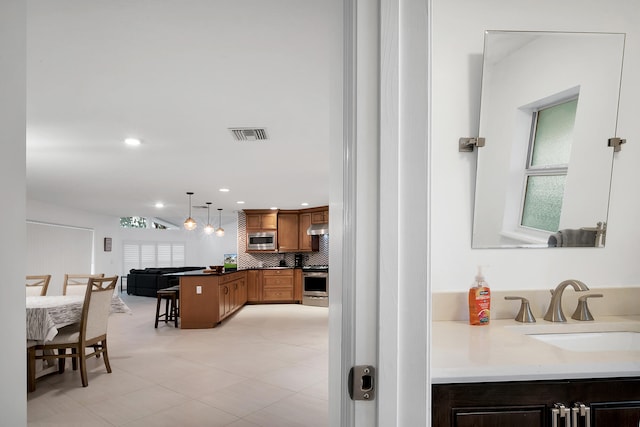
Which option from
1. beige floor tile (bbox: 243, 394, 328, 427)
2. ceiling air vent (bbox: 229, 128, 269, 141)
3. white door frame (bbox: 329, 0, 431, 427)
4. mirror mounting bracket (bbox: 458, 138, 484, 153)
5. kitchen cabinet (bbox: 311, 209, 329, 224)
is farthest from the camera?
kitchen cabinet (bbox: 311, 209, 329, 224)

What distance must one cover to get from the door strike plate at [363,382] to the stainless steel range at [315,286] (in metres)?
8.08

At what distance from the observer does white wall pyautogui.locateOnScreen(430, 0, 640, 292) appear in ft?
5.25

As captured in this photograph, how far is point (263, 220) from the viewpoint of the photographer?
10008 millimetres

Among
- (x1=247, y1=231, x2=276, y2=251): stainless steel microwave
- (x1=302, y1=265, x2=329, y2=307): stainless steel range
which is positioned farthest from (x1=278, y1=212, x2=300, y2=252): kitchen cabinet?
(x1=302, y1=265, x2=329, y2=307): stainless steel range

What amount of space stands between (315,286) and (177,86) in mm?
6955

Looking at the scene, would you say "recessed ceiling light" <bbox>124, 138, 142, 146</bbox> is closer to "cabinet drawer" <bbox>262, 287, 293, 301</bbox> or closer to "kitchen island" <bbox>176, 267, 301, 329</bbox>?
"kitchen island" <bbox>176, 267, 301, 329</bbox>

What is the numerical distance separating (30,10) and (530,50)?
2292 millimetres

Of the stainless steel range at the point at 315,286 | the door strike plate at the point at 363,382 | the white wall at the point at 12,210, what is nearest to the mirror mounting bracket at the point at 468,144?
the door strike plate at the point at 363,382

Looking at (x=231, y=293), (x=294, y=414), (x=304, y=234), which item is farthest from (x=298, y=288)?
(x=294, y=414)

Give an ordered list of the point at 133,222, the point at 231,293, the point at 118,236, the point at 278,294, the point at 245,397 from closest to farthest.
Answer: the point at 245,397 < the point at 231,293 < the point at 278,294 < the point at 118,236 < the point at 133,222

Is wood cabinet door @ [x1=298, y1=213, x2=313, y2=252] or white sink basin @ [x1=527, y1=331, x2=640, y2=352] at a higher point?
white sink basin @ [x1=527, y1=331, x2=640, y2=352]

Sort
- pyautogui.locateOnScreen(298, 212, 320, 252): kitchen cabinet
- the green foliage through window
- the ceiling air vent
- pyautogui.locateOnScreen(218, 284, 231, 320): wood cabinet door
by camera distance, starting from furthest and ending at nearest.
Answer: the green foliage through window → pyautogui.locateOnScreen(298, 212, 320, 252): kitchen cabinet → pyautogui.locateOnScreen(218, 284, 231, 320): wood cabinet door → the ceiling air vent

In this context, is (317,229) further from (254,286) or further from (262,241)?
(254,286)

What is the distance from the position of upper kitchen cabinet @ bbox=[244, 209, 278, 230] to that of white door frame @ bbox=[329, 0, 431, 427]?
9.28 meters
